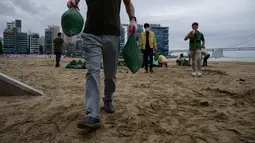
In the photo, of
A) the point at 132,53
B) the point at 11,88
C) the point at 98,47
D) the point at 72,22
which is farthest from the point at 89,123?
the point at 11,88

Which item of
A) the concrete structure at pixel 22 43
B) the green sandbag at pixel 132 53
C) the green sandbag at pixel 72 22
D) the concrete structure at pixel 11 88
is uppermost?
the concrete structure at pixel 22 43

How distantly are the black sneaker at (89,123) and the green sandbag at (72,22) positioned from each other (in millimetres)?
1066

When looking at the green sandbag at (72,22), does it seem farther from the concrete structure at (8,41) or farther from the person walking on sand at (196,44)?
the concrete structure at (8,41)

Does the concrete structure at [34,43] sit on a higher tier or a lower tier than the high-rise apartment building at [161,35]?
lower

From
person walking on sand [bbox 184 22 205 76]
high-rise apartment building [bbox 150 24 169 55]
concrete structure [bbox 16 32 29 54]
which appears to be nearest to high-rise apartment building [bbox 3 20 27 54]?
concrete structure [bbox 16 32 29 54]

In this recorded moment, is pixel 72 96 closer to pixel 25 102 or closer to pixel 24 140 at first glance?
pixel 25 102

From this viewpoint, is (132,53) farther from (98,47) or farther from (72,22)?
(72,22)

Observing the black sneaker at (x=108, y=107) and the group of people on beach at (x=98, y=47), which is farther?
the black sneaker at (x=108, y=107)

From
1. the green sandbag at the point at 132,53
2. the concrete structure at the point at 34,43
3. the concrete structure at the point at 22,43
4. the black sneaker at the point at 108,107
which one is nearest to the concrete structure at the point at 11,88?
the black sneaker at the point at 108,107

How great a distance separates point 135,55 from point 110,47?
443 mm

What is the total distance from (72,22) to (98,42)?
1.57 ft

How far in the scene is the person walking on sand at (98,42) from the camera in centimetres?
193

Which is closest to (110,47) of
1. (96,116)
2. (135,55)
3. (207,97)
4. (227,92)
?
(135,55)

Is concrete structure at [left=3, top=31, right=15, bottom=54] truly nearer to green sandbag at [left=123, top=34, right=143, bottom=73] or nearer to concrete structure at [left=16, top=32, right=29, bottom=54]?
concrete structure at [left=16, top=32, right=29, bottom=54]
